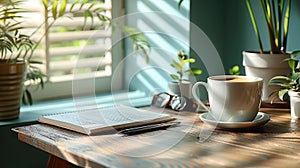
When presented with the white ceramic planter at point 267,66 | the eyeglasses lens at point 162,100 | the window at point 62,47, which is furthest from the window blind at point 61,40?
the white ceramic planter at point 267,66

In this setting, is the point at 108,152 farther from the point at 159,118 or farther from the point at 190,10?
the point at 190,10

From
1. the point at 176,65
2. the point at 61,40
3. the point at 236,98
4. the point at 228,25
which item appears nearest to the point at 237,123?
the point at 236,98

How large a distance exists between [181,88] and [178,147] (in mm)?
479

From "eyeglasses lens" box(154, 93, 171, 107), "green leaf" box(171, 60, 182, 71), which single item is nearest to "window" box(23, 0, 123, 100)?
"green leaf" box(171, 60, 182, 71)

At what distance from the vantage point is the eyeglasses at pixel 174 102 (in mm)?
1537

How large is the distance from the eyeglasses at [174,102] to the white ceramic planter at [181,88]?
0.04 m

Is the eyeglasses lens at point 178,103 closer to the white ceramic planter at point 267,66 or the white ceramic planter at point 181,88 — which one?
the white ceramic planter at point 181,88

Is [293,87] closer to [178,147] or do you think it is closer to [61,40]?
[178,147]

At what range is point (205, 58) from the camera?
181 centimetres

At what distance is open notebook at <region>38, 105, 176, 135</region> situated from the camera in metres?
1.30

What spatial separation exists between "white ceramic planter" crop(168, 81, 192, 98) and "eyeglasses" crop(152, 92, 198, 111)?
0.15 feet

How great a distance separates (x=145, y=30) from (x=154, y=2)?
113 millimetres

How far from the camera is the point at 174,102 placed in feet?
5.09

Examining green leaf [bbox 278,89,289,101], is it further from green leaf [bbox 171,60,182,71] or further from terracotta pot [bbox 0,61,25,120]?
terracotta pot [bbox 0,61,25,120]
